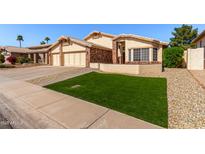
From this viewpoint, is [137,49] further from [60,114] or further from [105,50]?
[60,114]

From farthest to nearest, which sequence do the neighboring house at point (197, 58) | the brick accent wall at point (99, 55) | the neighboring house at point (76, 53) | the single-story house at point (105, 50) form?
the brick accent wall at point (99, 55)
the neighboring house at point (76, 53)
the single-story house at point (105, 50)
the neighboring house at point (197, 58)

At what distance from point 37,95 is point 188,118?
22.2 feet

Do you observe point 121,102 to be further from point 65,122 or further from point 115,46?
point 115,46

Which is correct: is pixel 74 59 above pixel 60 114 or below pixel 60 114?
above

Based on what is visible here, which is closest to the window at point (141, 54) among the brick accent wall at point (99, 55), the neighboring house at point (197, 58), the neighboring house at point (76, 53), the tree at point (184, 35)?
the neighboring house at point (197, 58)

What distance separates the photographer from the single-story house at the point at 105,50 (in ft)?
55.6

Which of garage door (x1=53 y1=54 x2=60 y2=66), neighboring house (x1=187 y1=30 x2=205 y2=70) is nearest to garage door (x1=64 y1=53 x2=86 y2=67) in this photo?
garage door (x1=53 y1=54 x2=60 y2=66)

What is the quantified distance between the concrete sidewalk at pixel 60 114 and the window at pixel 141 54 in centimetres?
1271

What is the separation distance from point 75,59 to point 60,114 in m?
16.2

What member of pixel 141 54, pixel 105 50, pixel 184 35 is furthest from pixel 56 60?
pixel 184 35

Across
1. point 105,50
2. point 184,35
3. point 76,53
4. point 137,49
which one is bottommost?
point 76,53

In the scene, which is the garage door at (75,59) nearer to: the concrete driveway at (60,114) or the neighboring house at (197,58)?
the neighboring house at (197,58)

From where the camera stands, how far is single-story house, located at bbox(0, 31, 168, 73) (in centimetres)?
1695

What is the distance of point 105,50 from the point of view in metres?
21.5
